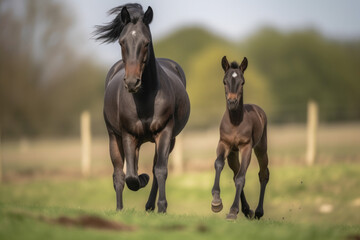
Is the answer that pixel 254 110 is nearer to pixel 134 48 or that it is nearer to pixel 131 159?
pixel 131 159

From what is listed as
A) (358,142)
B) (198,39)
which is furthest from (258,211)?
(198,39)

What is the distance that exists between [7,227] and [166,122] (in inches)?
129

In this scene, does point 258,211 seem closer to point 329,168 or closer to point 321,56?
point 329,168

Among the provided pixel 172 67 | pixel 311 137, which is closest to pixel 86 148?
pixel 311 137

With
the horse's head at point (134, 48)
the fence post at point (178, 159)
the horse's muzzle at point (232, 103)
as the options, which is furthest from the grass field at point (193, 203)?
Answer: the horse's head at point (134, 48)

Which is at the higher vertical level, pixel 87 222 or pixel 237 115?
pixel 237 115

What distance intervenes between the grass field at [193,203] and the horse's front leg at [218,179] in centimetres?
23

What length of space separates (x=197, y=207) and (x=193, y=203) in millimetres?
542

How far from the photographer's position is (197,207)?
57.3ft

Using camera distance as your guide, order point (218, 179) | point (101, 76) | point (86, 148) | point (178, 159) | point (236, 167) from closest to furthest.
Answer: point (218, 179) < point (236, 167) < point (178, 159) < point (86, 148) < point (101, 76)

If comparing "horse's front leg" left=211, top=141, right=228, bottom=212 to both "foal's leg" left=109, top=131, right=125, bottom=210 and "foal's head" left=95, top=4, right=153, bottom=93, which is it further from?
"foal's head" left=95, top=4, right=153, bottom=93

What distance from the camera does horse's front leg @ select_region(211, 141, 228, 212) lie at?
28.1 ft

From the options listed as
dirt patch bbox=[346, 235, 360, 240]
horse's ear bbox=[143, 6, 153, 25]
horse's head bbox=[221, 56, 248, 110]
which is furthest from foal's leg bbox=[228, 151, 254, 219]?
dirt patch bbox=[346, 235, 360, 240]

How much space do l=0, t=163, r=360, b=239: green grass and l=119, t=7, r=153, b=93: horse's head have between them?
172 centimetres
